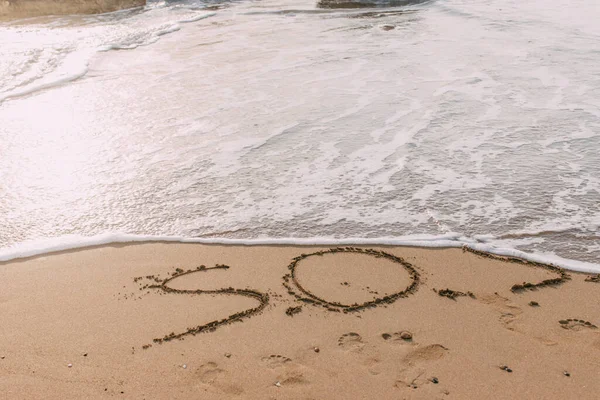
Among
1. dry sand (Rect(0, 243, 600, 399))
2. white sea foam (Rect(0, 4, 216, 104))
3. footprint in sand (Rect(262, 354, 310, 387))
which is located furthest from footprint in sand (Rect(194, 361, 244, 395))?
white sea foam (Rect(0, 4, 216, 104))

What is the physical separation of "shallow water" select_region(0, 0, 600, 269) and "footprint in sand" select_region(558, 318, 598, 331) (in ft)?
2.20

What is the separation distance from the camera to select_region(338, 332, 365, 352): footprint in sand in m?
2.51

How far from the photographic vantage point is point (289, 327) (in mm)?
2658

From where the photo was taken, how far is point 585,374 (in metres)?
2.33

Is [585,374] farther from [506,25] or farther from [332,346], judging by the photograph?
[506,25]

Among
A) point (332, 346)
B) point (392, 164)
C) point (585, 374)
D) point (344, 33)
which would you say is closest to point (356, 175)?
point (392, 164)

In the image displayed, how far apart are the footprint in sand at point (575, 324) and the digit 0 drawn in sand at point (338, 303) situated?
2.38 feet

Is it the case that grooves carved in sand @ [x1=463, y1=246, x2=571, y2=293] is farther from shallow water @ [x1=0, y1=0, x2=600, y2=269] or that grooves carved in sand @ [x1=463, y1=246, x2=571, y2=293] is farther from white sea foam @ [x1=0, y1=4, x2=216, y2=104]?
white sea foam @ [x1=0, y1=4, x2=216, y2=104]

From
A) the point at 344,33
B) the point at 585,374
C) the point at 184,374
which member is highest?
the point at 344,33

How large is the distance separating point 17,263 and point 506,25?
8917 mm

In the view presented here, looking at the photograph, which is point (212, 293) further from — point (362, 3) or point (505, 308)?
point (362, 3)

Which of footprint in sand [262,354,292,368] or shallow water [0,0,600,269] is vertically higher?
shallow water [0,0,600,269]

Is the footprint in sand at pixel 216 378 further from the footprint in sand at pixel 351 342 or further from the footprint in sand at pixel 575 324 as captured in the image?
the footprint in sand at pixel 575 324

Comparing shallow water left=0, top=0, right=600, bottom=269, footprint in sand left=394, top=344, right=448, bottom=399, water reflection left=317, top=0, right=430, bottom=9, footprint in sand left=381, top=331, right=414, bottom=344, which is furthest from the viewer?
water reflection left=317, top=0, right=430, bottom=9
